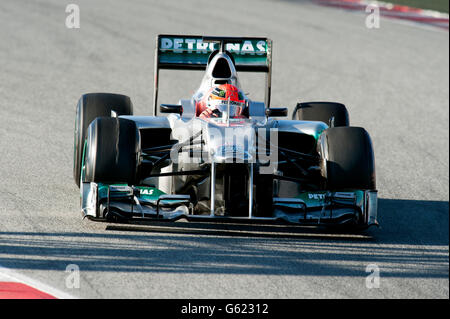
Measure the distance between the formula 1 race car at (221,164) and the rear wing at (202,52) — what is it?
0.59m

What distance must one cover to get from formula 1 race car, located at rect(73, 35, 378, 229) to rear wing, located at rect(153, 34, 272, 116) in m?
0.59

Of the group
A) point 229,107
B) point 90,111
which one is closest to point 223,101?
point 229,107

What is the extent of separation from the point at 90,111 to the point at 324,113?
2529 mm

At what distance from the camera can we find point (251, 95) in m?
14.4

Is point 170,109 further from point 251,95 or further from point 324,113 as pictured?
point 251,95

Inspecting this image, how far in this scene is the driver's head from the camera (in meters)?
8.59

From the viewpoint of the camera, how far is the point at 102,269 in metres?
6.49

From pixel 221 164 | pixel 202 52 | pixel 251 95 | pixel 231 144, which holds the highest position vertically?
pixel 202 52

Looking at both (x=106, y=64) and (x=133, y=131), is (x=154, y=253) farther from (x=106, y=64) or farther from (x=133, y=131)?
(x=106, y=64)

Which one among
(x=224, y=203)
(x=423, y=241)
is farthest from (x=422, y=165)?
(x=224, y=203)

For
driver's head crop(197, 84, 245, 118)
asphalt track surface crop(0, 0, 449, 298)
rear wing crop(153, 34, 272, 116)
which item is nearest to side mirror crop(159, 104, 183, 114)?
driver's head crop(197, 84, 245, 118)

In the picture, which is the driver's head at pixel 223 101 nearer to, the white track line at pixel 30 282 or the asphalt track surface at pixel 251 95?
the asphalt track surface at pixel 251 95

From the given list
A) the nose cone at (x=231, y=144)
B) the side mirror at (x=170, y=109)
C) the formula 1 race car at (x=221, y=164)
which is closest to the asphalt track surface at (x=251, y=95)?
the formula 1 race car at (x=221, y=164)
